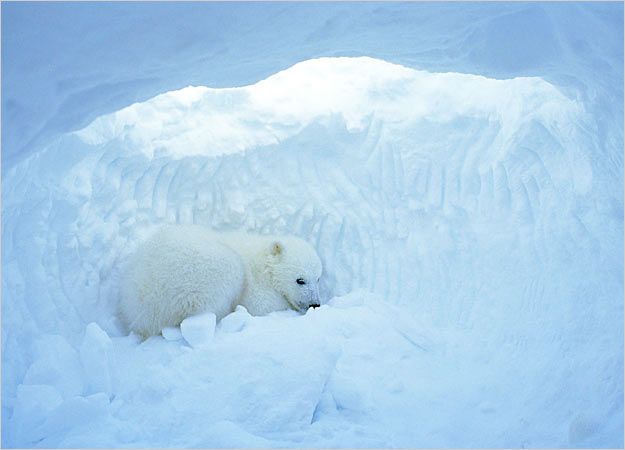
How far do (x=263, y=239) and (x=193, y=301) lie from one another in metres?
1.10

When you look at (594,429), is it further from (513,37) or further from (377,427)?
(513,37)

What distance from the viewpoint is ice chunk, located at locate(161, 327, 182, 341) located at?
13.5ft

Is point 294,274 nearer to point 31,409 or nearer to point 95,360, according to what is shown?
point 95,360

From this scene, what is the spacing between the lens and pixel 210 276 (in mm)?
4355

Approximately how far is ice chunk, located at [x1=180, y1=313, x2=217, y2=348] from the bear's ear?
40.0 inches

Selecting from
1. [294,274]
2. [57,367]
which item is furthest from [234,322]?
[57,367]

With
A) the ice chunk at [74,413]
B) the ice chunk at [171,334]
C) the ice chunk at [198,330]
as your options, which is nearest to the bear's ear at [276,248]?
the ice chunk at [198,330]

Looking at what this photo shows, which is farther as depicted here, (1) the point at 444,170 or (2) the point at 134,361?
(1) the point at 444,170

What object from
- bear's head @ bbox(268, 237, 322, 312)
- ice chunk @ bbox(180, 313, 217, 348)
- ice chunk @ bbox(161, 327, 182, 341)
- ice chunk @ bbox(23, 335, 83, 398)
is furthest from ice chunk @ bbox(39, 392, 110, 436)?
bear's head @ bbox(268, 237, 322, 312)

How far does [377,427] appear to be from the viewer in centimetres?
323

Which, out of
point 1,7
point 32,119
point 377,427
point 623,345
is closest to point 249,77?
point 32,119

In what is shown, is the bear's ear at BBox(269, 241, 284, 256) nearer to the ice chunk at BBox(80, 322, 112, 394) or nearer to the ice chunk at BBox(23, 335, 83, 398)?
the ice chunk at BBox(80, 322, 112, 394)

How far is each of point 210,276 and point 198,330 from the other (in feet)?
1.57

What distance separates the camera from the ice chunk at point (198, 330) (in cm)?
397
